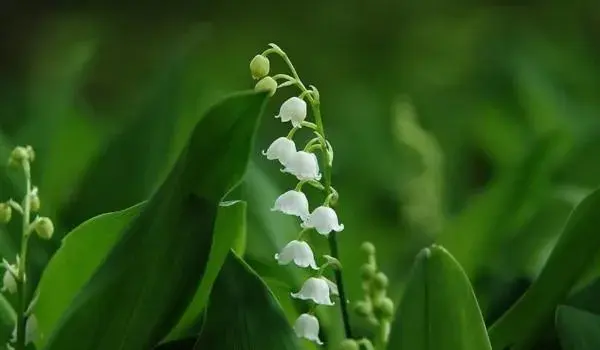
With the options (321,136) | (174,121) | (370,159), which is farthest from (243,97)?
(370,159)

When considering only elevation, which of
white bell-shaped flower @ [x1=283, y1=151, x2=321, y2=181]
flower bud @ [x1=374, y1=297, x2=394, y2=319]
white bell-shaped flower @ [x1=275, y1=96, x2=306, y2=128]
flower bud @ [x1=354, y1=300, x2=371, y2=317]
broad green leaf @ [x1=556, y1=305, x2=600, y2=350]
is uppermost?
white bell-shaped flower @ [x1=275, y1=96, x2=306, y2=128]

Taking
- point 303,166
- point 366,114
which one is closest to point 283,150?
point 303,166

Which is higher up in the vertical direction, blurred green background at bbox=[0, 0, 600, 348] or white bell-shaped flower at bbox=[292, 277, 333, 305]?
white bell-shaped flower at bbox=[292, 277, 333, 305]

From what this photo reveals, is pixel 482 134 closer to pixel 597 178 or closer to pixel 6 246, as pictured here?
pixel 597 178

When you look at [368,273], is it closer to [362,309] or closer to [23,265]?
[362,309]

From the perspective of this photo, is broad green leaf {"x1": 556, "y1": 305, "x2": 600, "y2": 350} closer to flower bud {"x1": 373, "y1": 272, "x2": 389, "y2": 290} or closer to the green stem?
flower bud {"x1": 373, "y1": 272, "x2": 389, "y2": 290}

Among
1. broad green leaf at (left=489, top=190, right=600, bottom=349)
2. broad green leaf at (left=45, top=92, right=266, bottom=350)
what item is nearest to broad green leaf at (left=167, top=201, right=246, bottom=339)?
broad green leaf at (left=45, top=92, right=266, bottom=350)
